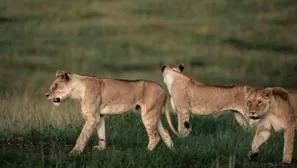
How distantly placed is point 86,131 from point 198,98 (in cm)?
250

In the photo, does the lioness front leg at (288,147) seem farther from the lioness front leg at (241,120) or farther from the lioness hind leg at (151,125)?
the lioness front leg at (241,120)

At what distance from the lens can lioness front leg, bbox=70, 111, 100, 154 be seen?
27.7 feet

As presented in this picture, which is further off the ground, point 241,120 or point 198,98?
point 198,98

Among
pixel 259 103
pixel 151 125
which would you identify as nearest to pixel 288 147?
pixel 259 103

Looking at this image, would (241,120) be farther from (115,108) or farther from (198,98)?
(115,108)

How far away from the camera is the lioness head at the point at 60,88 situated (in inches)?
344

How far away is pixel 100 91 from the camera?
8875 millimetres

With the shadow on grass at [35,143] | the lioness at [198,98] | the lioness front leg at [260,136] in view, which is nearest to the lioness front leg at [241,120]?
the lioness at [198,98]

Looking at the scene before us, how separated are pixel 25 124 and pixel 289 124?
2.77 m

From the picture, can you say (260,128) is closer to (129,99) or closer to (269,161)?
(269,161)

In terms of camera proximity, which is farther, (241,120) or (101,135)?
(241,120)

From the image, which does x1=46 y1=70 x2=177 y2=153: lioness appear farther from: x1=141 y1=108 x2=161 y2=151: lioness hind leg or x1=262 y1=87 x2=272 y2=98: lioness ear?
x1=262 y1=87 x2=272 y2=98: lioness ear

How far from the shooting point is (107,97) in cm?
889

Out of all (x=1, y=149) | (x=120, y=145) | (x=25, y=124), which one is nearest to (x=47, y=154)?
(x=1, y=149)
